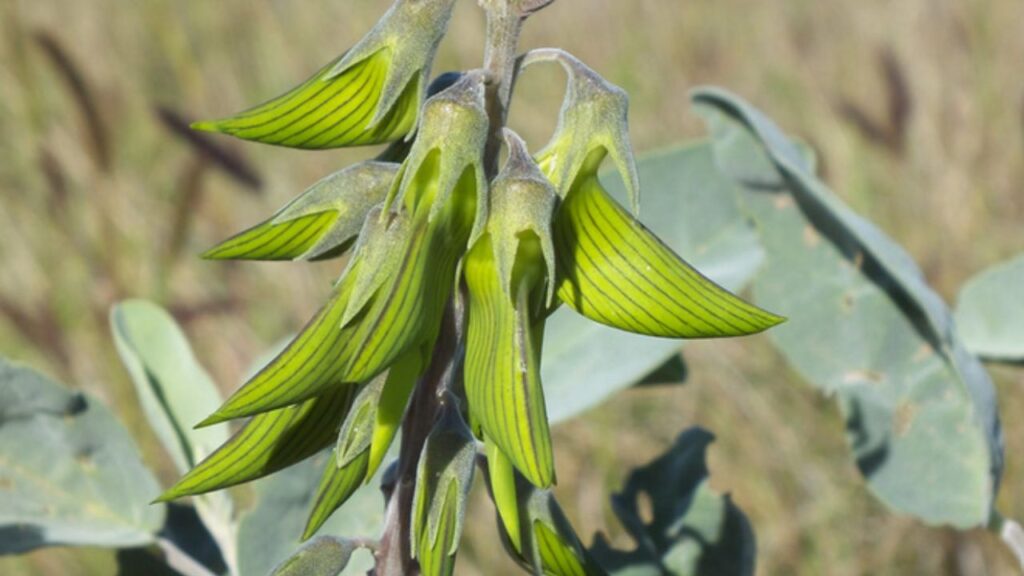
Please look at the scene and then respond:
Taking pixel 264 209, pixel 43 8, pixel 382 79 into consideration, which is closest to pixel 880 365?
pixel 382 79

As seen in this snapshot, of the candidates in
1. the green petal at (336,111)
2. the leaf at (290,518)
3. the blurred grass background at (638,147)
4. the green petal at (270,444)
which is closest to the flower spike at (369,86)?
the green petal at (336,111)

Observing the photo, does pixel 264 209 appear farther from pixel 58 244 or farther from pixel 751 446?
pixel 751 446

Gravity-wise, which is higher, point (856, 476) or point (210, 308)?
point (210, 308)

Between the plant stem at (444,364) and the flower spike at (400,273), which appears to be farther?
the plant stem at (444,364)

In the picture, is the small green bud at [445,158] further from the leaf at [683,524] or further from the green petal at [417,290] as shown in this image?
the leaf at [683,524]

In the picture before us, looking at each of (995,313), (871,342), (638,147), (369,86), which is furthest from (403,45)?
(638,147)

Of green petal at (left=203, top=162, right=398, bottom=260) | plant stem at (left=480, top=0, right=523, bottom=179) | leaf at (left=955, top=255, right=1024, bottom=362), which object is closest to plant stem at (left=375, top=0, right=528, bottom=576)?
plant stem at (left=480, top=0, right=523, bottom=179)
